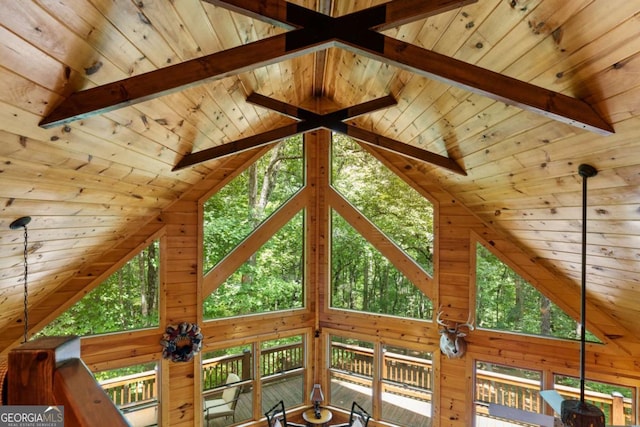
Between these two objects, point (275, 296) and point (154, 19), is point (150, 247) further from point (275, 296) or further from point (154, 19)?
point (154, 19)

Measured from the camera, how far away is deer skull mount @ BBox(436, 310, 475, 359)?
192 inches

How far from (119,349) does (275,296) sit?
7.75 ft

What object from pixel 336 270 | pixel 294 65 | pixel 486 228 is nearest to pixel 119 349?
pixel 336 270

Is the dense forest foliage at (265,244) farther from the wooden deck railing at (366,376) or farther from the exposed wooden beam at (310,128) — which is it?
the exposed wooden beam at (310,128)

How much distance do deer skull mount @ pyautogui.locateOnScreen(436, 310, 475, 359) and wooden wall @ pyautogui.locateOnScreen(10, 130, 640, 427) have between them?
110 mm

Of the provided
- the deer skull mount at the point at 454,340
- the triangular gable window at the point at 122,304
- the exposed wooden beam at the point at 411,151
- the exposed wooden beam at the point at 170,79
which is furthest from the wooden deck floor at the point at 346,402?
the exposed wooden beam at the point at 170,79

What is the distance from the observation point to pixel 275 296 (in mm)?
6016

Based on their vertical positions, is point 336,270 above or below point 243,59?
below

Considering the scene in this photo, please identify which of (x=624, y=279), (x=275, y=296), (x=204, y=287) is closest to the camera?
(x=624, y=279)

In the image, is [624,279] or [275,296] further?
[275,296]

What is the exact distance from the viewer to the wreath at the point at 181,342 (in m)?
4.82

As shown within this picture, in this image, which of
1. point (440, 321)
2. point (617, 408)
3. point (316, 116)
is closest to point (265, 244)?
point (316, 116)

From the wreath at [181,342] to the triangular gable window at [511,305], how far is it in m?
4.03

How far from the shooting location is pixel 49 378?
82cm
